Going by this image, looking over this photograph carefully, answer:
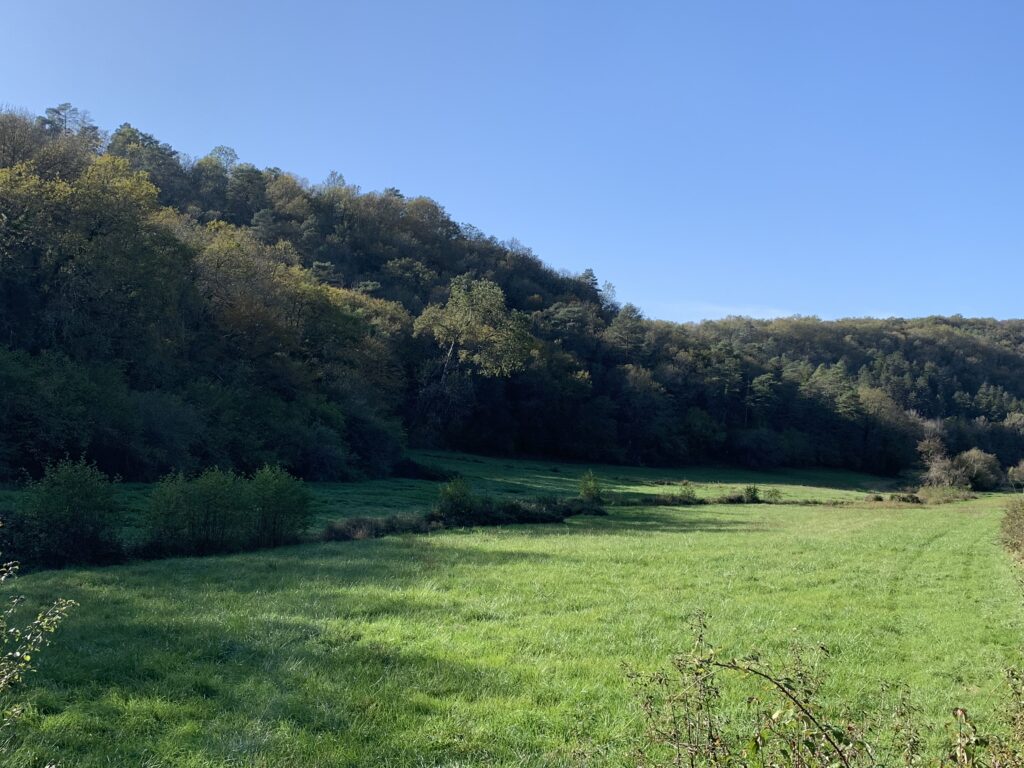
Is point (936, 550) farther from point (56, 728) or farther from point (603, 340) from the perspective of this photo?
point (603, 340)

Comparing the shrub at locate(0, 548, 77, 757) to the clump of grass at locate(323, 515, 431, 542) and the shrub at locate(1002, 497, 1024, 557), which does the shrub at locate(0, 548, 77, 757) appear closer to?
the clump of grass at locate(323, 515, 431, 542)

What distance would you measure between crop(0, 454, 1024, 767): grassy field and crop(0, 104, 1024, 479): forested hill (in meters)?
18.5

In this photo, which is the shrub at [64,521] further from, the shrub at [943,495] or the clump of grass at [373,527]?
the shrub at [943,495]

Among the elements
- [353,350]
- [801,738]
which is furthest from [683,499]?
[801,738]

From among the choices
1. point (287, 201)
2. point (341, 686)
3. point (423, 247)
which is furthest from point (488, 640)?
point (423, 247)

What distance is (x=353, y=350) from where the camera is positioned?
56031mm

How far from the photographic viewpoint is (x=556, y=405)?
3285 inches

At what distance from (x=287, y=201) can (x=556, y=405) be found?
44586 mm

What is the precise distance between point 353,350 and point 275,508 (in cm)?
3722

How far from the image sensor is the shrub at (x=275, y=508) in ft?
64.0

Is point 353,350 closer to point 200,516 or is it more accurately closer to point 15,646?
point 200,516

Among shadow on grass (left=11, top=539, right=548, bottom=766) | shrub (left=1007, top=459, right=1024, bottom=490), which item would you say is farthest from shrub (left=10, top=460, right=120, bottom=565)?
shrub (left=1007, top=459, right=1024, bottom=490)

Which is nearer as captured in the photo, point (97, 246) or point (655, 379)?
point (97, 246)

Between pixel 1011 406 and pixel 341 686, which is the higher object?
pixel 1011 406
